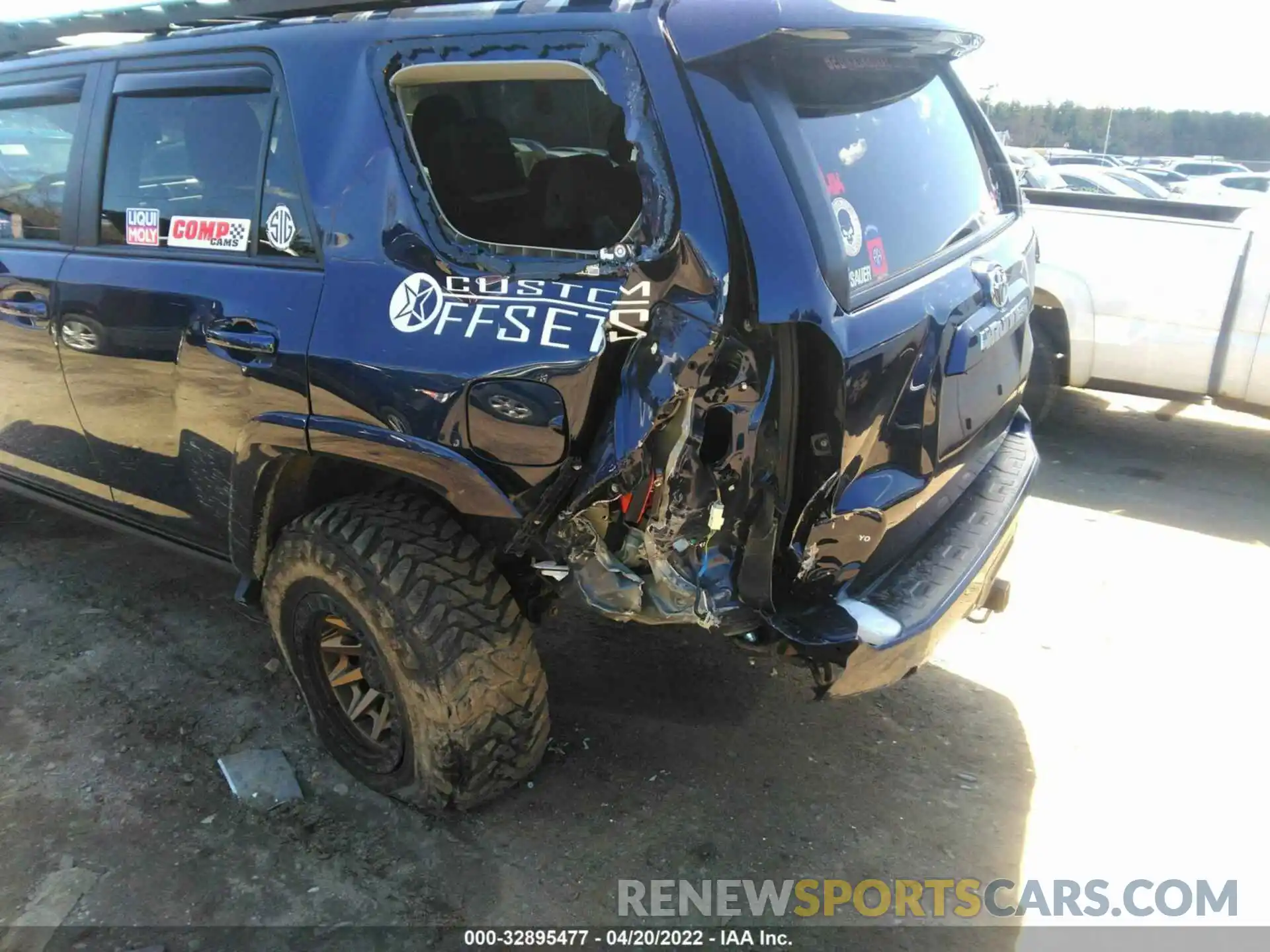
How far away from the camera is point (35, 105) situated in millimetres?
3191

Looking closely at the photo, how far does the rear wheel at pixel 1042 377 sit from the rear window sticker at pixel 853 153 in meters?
3.41

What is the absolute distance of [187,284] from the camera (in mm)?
2670

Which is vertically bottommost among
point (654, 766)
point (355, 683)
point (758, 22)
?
point (654, 766)

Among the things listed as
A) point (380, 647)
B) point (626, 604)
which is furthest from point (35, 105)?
point (626, 604)

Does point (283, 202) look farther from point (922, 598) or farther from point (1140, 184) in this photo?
point (1140, 184)

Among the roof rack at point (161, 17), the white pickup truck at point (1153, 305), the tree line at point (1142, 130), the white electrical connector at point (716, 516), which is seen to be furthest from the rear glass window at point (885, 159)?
the tree line at point (1142, 130)

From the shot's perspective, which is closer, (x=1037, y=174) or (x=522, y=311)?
(x=522, y=311)

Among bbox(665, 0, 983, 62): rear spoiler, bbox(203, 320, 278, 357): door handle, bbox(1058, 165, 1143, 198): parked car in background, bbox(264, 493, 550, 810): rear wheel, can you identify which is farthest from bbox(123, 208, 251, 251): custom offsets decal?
bbox(1058, 165, 1143, 198): parked car in background

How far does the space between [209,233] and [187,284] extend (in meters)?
0.16

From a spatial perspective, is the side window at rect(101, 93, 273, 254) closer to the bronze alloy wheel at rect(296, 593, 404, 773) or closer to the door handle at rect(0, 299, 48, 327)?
the door handle at rect(0, 299, 48, 327)

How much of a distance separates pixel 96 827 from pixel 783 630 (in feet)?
6.68

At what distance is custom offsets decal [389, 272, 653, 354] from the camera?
2.02 metres

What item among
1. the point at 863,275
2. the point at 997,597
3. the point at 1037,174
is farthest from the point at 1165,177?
the point at 863,275

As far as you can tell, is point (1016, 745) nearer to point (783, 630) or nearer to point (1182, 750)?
point (1182, 750)
